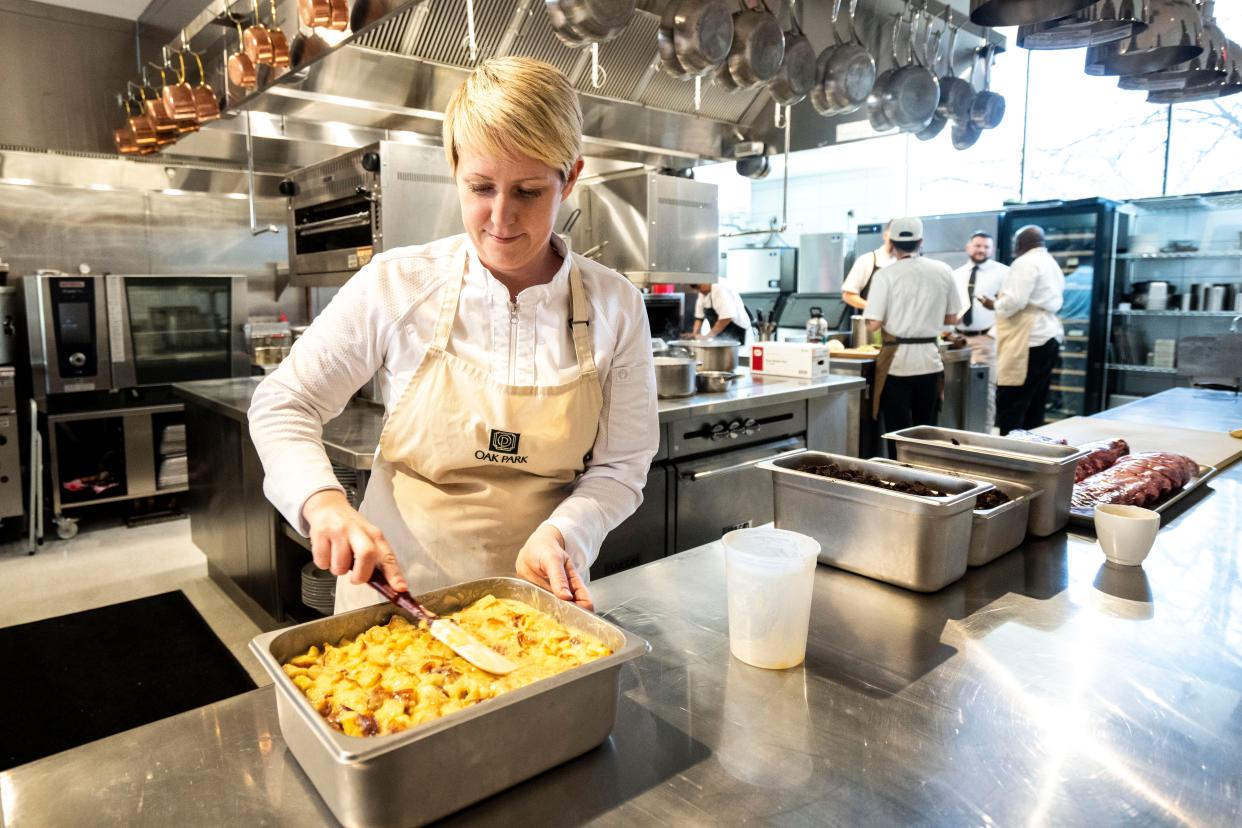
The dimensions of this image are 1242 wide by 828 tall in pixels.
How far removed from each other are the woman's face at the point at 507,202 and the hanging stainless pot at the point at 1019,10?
52.0 inches

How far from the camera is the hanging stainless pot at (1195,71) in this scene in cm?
277

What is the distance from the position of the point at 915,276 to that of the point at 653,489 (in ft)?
10.3

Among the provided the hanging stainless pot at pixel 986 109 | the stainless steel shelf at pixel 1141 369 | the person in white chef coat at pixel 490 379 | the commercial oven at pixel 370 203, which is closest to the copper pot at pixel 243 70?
the commercial oven at pixel 370 203

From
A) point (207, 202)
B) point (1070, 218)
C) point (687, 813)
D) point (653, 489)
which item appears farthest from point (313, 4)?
point (1070, 218)

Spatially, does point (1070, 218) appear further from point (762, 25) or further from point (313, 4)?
point (313, 4)

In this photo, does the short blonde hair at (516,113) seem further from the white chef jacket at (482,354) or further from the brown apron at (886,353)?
the brown apron at (886,353)

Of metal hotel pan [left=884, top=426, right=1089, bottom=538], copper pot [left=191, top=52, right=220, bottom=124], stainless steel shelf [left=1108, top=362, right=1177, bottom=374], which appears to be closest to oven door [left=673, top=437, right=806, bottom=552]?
metal hotel pan [left=884, top=426, right=1089, bottom=538]

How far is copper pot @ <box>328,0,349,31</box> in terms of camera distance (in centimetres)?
272

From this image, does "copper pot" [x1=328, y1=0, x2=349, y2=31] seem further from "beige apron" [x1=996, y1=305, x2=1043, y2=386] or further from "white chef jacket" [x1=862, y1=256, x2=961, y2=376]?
"beige apron" [x1=996, y1=305, x2=1043, y2=386]

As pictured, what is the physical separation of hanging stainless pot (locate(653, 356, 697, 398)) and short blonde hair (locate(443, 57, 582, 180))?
2.10 metres

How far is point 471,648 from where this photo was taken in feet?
3.05

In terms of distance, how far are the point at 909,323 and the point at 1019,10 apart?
3.62 m

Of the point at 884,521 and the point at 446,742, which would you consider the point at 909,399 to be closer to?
the point at 884,521

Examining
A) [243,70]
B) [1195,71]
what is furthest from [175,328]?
[1195,71]
